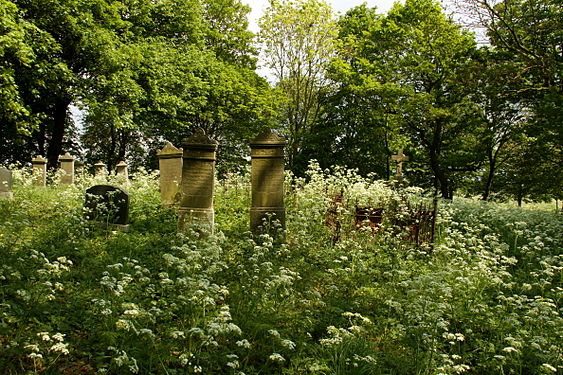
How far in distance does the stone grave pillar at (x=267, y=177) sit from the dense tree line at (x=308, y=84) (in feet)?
22.4

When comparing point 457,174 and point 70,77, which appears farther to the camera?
point 457,174

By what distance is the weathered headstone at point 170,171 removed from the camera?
11195 mm

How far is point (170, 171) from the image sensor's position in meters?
11.5

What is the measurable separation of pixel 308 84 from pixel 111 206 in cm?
2031

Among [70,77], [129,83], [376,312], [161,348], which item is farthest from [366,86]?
[161,348]

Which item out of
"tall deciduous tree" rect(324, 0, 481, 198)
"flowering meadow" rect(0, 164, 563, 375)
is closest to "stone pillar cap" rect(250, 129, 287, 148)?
"flowering meadow" rect(0, 164, 563, 375)

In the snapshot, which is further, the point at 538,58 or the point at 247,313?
the point at 538,58

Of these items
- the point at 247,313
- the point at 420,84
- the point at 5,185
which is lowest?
the point at 247,313

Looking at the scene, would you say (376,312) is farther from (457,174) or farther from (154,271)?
(457,174)

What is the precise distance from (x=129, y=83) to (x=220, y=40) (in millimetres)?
12178

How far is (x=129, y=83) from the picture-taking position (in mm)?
17641

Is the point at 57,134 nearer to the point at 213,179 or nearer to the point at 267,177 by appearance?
the point at 213,179

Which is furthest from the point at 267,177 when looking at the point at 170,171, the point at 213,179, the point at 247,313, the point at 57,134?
the point at 57,134

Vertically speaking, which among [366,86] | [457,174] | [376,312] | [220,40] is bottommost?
[376,312]
